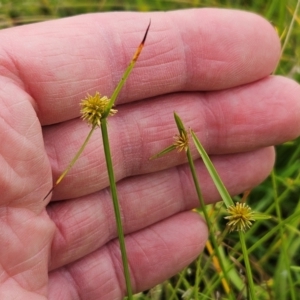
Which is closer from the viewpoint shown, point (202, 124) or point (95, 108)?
point (95, 108)

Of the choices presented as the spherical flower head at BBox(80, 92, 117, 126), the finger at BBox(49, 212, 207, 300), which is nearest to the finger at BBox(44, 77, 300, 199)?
the finger at BBox(49, 212, 207, 300)

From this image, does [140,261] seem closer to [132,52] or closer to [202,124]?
[202,124]

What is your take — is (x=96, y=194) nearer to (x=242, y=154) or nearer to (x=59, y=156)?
(x=59, y=156)

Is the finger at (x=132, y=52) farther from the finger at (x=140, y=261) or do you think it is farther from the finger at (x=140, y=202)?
the finger at (x=140, y=261)

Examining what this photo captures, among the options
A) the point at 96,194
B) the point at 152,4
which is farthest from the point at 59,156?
the point at 152,4

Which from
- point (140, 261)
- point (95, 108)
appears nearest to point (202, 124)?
point (140, 261)

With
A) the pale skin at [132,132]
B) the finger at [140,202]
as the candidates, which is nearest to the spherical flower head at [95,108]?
the pale skin at [132,132]
